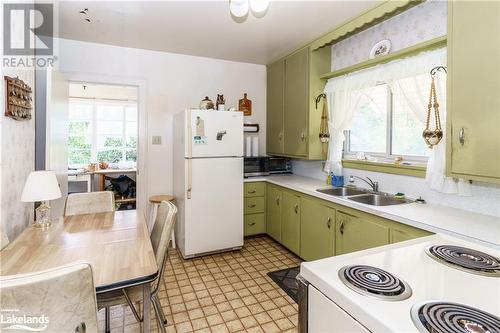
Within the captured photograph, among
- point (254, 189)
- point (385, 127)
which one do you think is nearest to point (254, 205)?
point (254, 189)

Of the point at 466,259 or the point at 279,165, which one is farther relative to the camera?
the point at 279,165

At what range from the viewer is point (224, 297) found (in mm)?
2334

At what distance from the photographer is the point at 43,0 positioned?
225cm

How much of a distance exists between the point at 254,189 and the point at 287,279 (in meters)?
1.28

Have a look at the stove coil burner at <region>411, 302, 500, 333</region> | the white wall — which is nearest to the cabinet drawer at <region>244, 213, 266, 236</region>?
the white wall

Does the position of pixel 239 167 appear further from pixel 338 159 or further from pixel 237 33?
pixel 237 33

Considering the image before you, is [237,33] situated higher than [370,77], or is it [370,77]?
[237,33]

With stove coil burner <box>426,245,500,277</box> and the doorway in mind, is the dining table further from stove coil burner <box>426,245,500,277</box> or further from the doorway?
the doorway

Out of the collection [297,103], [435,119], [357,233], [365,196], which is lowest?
[357,233]

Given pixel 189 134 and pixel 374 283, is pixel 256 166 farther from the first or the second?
pixel 374 283

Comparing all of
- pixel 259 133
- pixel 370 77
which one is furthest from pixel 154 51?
pixel 370 77

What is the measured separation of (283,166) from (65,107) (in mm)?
2707

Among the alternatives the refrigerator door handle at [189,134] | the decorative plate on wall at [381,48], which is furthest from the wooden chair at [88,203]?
the decorative plate on wall at [381,48]

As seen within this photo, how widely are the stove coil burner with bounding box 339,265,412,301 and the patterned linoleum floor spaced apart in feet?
3.92
